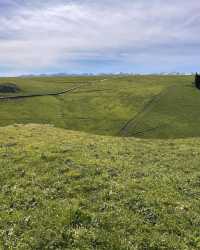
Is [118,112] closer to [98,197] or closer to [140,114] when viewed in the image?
[140,114]

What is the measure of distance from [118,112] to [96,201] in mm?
135281

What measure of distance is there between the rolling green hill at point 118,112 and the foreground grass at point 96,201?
304 feet

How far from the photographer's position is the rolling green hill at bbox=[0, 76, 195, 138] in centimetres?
13100

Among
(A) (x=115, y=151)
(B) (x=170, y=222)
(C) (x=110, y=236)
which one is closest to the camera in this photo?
(C) (x=110, y=236)

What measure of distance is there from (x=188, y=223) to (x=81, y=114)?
440 ft

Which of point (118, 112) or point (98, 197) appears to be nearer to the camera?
point (98, 197)

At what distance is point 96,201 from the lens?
69.3 ft

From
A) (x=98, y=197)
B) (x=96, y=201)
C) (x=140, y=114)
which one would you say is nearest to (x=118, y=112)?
(x=140, y=114)

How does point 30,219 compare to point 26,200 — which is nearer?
point 30,219

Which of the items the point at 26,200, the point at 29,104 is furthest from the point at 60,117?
the point at 26,200

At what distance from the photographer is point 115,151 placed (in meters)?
35.6

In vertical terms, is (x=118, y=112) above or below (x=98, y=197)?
below

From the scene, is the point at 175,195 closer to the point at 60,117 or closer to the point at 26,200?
the point at 26,200

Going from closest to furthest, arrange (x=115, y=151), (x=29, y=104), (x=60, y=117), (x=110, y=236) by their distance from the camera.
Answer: (x=110, y=236)
(x=115, y=151)
(x=60, y=117)
(x=29, y=104)
